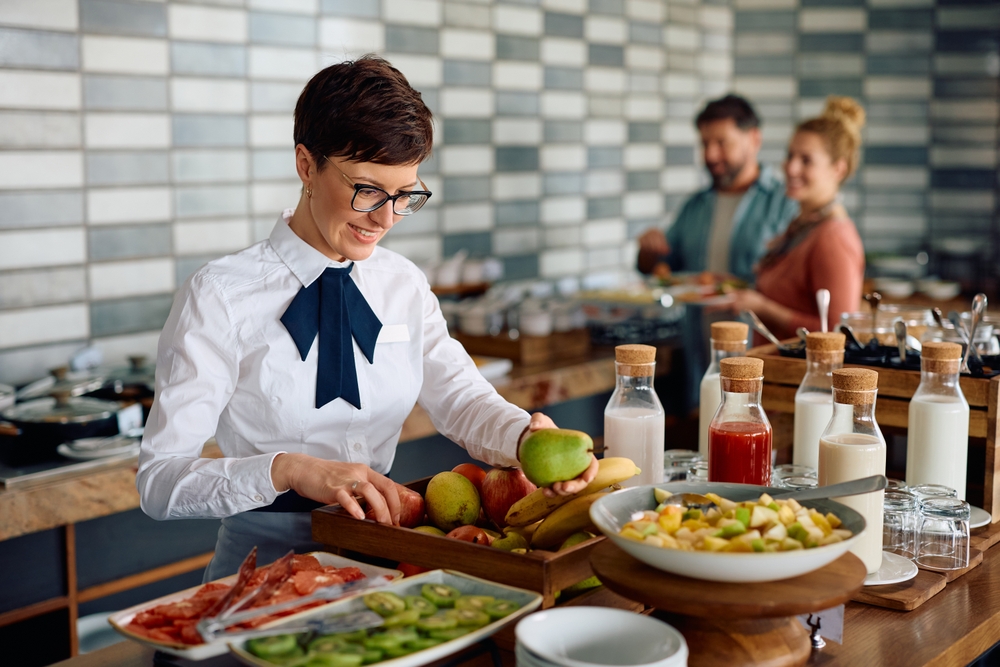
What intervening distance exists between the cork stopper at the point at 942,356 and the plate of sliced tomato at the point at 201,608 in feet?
3.36

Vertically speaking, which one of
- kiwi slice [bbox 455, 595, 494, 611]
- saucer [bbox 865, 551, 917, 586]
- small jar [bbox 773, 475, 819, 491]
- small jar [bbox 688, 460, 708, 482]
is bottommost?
saucer [bbox 865, 551, 917, 586]

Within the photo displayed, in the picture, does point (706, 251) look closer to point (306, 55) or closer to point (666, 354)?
point (666, 354)

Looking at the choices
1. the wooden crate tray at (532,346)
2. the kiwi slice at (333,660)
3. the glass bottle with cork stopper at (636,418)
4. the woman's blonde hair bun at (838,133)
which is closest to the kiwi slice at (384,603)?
the kiwi slice at (333,660)

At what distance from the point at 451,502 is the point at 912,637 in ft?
2.40

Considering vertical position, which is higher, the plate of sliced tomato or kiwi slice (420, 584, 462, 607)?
kiwi slice (420, 584, 462, 607)

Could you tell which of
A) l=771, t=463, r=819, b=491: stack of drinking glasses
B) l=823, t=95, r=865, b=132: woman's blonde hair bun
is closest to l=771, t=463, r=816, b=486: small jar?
l=771, t=463, r=819, b=491: stack of drinking glasses

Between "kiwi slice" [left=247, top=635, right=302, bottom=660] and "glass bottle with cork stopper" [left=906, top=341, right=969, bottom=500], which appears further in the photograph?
"glass bottle with cork stopper" [left=906, top=341, right=969, bottom=500]

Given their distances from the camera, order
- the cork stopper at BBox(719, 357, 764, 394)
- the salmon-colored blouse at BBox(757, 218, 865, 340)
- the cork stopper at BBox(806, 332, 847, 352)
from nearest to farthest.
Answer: the cork stopper at BBox(719, 357, 764, 394)
the cork stopper at BBox(806, 332, 847, 352)
the salmon-colored blouse at BBox(757, 218, 865, 340)

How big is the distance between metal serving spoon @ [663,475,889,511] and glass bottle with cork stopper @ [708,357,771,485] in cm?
23

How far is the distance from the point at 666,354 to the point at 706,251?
0.88m

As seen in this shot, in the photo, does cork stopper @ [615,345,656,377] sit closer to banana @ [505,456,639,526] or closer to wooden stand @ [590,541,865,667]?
banana @ [505,456,639,526]

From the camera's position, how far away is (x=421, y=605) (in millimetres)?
1374

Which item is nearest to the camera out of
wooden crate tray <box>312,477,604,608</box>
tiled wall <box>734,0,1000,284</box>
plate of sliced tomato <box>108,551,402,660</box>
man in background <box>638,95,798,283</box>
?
plate of sliced tomato <box>108,551,402,660</box>

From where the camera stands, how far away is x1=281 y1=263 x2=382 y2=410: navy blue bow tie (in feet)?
6.75
